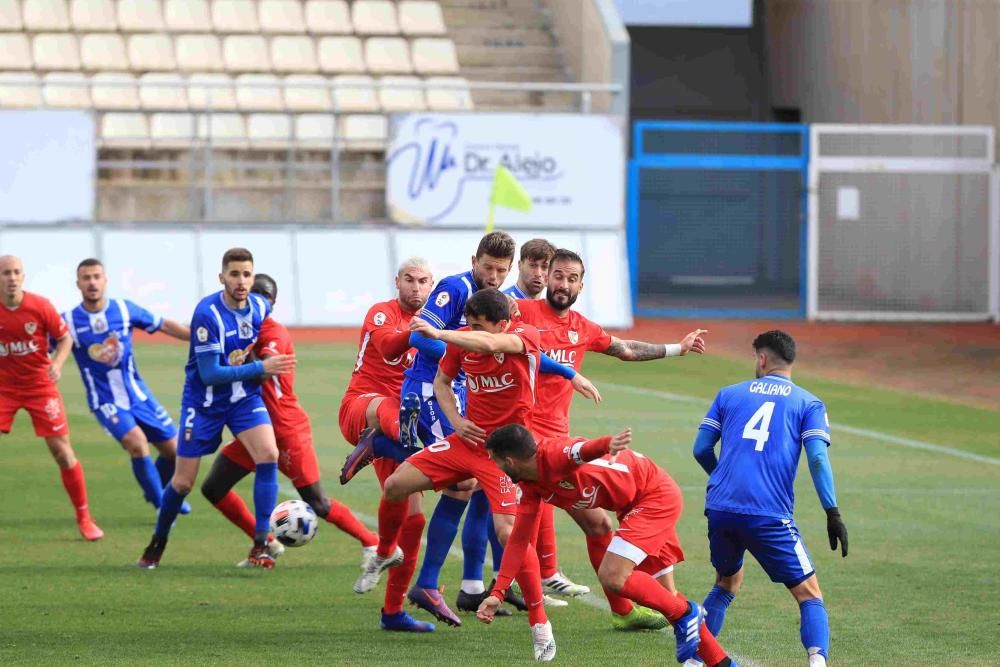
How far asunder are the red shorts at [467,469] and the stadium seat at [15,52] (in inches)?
922

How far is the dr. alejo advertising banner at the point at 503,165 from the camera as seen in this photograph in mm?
26750

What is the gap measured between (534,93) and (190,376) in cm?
2166

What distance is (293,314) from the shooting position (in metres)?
26.0

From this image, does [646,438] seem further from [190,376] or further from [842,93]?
[842,93]

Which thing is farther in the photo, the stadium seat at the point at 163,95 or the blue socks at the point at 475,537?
the stadium seat at the point at 163,95

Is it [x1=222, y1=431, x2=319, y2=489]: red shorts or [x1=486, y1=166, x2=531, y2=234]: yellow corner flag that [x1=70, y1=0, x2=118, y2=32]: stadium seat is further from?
[x1=222, y1=431, x2=319, y2=489]: red shorts

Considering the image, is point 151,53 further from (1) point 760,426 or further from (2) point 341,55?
(1) point 760,426

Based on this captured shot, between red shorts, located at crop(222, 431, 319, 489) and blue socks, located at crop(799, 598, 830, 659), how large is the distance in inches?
143

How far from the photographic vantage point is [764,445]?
7.32m

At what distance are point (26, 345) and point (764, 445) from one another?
6.02m

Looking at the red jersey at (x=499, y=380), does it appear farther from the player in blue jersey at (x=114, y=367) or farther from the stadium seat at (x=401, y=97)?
the stadium seat at (x=401, y=97)

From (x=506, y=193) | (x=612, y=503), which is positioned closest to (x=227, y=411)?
(x=612, y=503)

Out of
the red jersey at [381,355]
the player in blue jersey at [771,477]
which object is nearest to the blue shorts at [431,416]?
the red jersey at [381,355]

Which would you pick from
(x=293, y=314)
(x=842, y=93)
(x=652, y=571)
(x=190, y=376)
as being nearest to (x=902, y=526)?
(x=652, y=571)
